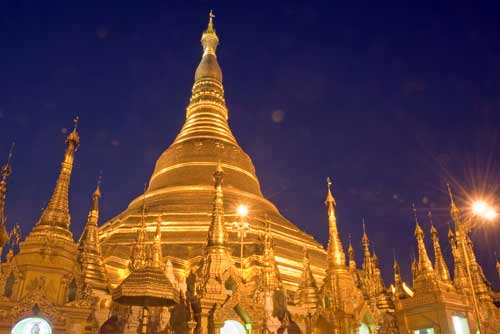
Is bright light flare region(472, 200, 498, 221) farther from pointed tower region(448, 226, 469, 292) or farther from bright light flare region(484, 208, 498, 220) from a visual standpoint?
pointed tower region(448, 226, 469, 292)

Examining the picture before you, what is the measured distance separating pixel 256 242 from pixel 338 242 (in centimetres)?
846

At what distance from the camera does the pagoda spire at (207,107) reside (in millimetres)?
39688

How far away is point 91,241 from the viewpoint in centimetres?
2198

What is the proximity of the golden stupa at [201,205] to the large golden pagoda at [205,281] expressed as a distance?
0.12 m

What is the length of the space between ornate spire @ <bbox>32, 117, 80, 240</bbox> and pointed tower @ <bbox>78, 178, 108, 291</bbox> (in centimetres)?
373

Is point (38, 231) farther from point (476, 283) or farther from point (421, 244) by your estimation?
point (476, 283)

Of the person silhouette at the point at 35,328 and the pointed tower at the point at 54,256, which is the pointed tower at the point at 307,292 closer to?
the pointed tower at the point at 54,256

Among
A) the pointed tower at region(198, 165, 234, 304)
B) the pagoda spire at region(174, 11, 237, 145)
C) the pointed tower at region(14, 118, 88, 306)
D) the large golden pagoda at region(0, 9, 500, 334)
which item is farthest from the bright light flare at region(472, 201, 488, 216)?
the pagoda spire at region(174, 11, 237, 145)

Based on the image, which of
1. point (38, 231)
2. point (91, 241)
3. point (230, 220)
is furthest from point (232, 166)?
point (38, 231)

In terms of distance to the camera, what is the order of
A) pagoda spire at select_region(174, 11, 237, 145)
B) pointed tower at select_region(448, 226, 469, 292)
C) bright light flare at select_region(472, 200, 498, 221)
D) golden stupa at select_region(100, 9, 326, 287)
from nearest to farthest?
bright light flare at select_region(472, 200, 498, 221) < pointed tower at select_region(448, 226, 469, 292) < golden stupa at select_region(100, 9, 326, 287) < pagoda spire at select_region(174, 11, 237, 145)

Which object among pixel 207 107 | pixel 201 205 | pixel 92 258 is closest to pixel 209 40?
pixel 207 107

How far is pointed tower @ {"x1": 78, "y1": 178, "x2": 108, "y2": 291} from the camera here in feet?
64.6

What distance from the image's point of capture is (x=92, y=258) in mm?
20703

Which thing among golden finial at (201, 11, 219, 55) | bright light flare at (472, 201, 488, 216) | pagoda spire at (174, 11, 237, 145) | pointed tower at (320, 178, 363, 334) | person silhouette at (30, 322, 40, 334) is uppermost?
golden finial at (201, 11, 219, 55)
